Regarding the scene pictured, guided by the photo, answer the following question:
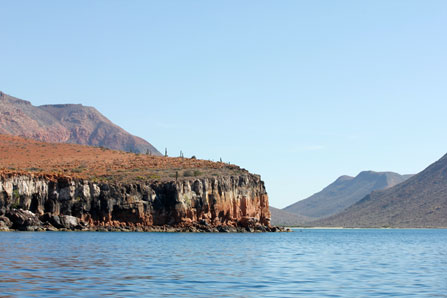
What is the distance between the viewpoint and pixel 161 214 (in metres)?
90.3

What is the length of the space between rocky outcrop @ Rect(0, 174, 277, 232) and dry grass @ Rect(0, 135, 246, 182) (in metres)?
3.90

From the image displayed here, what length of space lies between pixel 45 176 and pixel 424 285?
62983 millimetres

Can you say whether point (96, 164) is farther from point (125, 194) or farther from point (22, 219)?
point (22, 219)

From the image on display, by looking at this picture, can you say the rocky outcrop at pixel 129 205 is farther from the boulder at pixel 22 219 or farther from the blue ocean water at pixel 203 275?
the blue ocean water at pixel 203 275

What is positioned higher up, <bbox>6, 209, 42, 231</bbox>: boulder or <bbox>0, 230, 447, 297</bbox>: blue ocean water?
<bbox>6, 209, 42, 231</bbox>: boulder

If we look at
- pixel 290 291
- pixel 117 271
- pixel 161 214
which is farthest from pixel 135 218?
pixel 290 291

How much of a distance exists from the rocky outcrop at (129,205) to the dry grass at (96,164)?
3.90 metres

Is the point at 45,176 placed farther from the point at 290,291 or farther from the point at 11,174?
the point at 290,291

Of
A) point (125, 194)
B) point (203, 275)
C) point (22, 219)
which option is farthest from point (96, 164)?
point (203, 275)

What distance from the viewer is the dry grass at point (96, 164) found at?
96062 millimetres

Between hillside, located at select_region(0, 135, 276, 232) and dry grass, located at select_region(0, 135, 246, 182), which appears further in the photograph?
dry grass, located at select_region(0, 135, 246, 182)

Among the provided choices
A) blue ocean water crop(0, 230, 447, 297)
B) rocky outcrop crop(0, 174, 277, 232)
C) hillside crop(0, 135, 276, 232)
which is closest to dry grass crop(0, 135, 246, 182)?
hillside crop(0, 135, 276, 232)

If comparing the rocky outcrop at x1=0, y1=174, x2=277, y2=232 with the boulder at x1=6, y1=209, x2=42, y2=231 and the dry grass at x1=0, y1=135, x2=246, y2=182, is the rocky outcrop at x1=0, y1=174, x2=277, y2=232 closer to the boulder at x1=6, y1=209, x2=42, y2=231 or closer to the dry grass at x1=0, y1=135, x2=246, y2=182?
the boulder at x1=6, y1=209, x2=42, y2=231

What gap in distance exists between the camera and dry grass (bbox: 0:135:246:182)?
96062 mm
